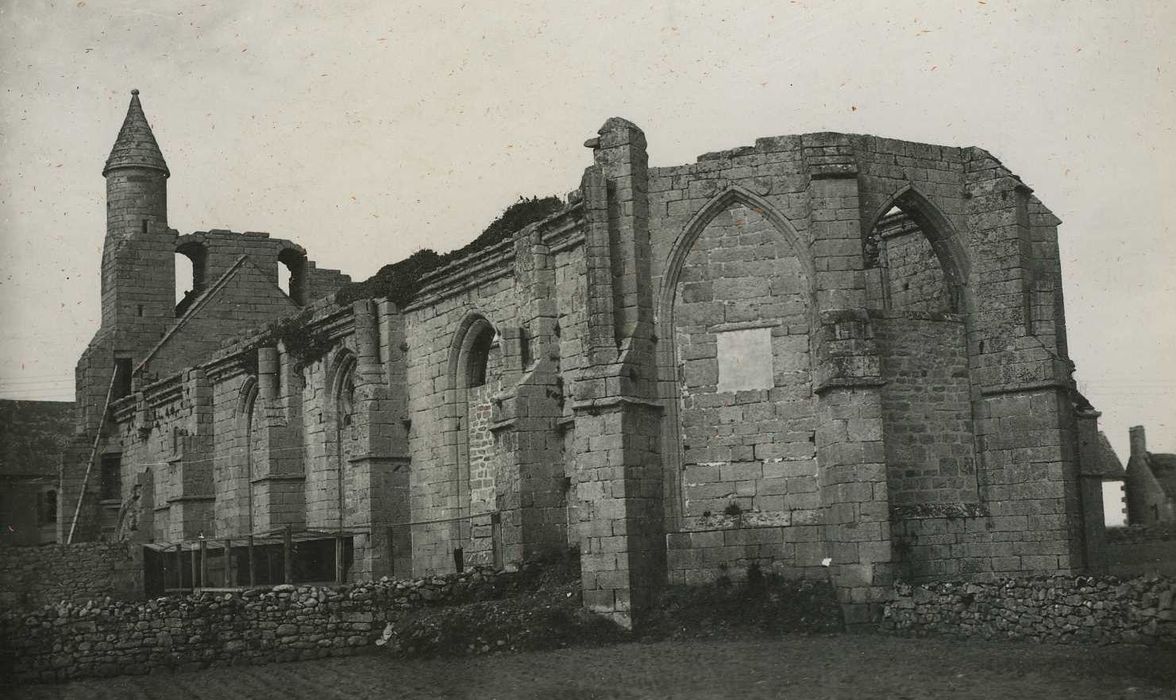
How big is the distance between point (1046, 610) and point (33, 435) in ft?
128

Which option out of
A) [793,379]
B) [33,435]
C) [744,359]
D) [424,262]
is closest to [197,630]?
[744,359]

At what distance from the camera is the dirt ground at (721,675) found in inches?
502

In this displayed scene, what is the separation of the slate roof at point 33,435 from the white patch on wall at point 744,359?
31719 millimetres

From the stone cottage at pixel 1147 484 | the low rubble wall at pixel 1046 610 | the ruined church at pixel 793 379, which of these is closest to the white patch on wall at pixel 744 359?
the ruined church at pixel 793 379

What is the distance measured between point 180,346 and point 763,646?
26.4 meters

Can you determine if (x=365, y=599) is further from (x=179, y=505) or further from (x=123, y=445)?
(x=123, y=445)

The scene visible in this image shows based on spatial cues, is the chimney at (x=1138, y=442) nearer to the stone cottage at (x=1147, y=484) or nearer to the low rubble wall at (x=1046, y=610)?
the stone cottage at (x=1147, y=484)

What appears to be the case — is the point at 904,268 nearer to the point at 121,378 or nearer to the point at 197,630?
the point at 197,630

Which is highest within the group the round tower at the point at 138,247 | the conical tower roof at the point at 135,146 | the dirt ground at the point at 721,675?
the conical tower roof at the point at 135,146

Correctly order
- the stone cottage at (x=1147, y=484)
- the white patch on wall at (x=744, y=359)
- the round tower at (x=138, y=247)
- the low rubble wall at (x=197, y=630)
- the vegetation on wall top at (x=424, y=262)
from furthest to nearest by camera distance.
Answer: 1. the stone cottage at (x=1147, y=484)
2. the round tower at (x=138, y=247)
3. the vegetation on wall top at (x=424, y=262)
4. the white patch on wall at (x=744, y=359)
5. the low rubble wall at (x=197, y=630)

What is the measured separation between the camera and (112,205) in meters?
39.2

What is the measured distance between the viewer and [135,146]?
39.2 meters

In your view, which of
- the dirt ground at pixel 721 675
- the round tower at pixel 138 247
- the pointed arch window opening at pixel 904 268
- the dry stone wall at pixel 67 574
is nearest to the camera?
the dirt ground at pixel 721 675

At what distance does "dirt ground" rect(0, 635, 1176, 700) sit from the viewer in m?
12.8
